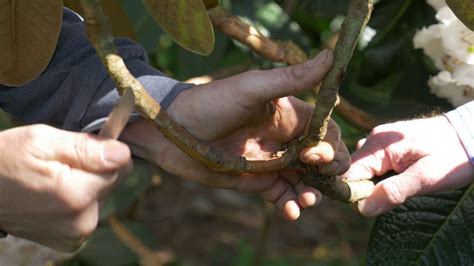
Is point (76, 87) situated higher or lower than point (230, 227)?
higher

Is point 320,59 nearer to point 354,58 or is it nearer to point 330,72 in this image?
point 330,72

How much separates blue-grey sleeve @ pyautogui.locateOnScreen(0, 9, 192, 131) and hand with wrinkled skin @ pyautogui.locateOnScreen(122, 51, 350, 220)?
54mm

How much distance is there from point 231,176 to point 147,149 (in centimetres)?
11

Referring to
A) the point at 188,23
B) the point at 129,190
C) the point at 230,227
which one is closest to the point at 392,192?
the point at 188,23

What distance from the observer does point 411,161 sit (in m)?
1.29

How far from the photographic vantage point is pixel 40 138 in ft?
3.20

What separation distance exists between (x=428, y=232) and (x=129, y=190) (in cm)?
113

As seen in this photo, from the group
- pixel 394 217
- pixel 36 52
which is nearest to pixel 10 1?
pixel 36 52

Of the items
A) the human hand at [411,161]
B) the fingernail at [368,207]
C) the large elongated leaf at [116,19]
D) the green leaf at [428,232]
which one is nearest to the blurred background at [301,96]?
the large elongated leaf at [116,19]

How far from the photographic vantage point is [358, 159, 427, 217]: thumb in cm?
123

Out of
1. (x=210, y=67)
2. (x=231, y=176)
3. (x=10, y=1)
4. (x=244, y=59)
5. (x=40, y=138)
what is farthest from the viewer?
(x=244, y=59)

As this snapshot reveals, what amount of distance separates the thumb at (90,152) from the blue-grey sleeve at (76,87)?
0.15 metres

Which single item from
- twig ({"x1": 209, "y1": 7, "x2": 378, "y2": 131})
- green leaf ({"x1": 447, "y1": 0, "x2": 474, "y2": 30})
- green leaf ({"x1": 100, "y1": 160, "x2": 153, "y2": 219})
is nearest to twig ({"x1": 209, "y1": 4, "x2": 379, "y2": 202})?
twig ({"x1": 209, "y1": 7, "x2": 378, "y2": 131})

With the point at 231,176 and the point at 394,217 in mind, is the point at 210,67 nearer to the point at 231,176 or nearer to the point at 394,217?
the point at 394,217
